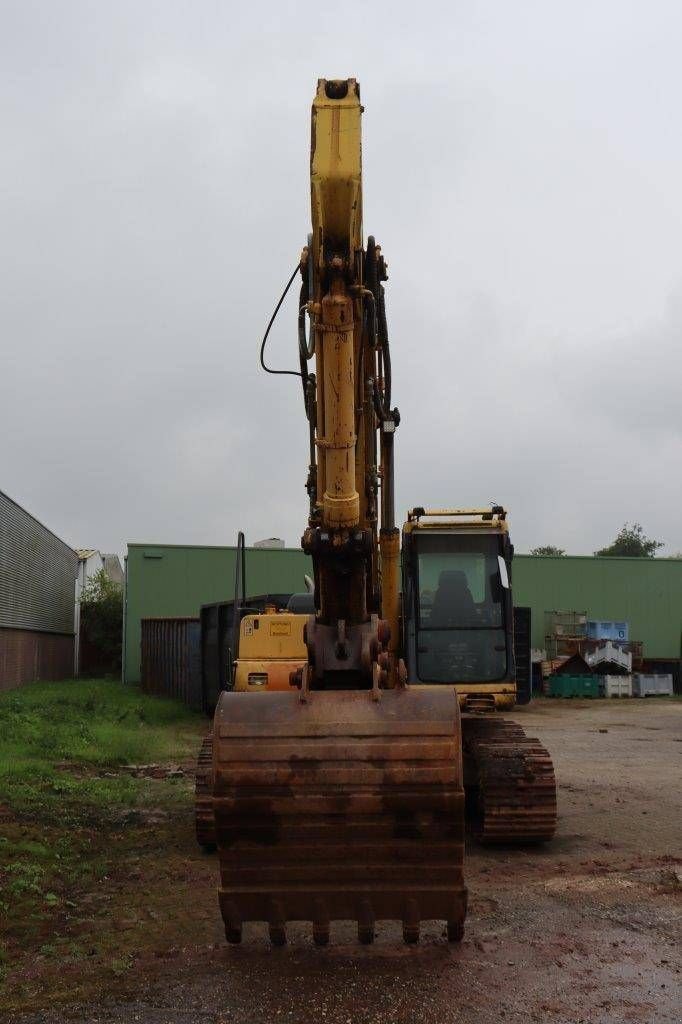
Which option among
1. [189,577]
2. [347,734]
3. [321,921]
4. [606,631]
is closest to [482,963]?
[321,921]

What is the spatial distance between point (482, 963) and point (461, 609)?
451 cm

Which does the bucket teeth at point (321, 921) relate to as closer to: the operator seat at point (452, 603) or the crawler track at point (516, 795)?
the crawler track at point (516, 795)

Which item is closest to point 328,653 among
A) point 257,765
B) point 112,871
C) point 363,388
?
point 257,765

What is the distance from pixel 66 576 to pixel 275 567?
9217 mm

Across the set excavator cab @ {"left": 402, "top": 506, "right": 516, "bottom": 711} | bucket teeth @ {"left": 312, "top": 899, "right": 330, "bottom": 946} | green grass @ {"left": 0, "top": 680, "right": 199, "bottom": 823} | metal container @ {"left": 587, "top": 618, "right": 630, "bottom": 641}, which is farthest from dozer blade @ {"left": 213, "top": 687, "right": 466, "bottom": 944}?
metal container @ {"left": 587, "top": 618, "right": 630, "bottom": 641}

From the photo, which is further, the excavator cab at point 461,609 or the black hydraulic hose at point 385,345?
the excavator cab at point 461,609

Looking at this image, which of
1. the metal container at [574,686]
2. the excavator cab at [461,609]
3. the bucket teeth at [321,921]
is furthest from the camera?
the metal container at [574,686]

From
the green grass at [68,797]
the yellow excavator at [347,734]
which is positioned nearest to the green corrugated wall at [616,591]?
the green grass at [68,797]

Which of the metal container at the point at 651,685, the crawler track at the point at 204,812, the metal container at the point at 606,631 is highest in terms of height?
the metal container at the point at 606,631

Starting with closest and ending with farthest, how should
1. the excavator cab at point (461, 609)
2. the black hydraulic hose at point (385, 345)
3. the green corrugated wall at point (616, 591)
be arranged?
the black hydraulic hose at point (385, 345)
the excavator cab at point (461, 609)
the green corrugated wall at point (616, 591)

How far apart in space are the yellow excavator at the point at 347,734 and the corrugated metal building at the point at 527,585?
80.8ft

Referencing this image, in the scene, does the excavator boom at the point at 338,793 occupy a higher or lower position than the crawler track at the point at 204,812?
higher

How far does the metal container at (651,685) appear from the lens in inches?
1305

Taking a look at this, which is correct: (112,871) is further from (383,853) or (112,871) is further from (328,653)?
(383,853)
